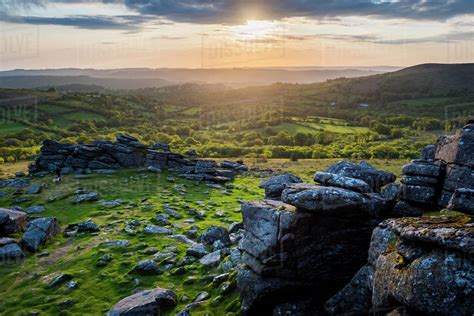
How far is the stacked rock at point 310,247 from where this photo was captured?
48.9 feet

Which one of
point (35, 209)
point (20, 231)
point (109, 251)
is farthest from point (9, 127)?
point (109, 251)

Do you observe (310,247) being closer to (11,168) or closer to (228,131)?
(11,168)

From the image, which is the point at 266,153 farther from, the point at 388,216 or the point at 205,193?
the point at 388,216

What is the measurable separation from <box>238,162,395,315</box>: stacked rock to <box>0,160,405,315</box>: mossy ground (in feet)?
7.19

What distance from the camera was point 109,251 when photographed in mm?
23781

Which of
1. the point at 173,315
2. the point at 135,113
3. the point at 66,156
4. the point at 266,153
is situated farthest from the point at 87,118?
the point at 173,315

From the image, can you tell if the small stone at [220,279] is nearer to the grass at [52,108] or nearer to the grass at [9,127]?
the grass at [9,127]

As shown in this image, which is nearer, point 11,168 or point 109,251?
point 109,251

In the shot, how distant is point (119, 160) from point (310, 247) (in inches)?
1501

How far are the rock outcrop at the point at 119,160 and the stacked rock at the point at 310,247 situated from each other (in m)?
30.0

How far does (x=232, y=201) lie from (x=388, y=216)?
70.5 ft

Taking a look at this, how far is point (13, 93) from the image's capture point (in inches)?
7603

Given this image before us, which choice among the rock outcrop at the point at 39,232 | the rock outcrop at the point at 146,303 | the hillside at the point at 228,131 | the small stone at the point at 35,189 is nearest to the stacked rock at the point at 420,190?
the rock outcrop at the point at 146,303

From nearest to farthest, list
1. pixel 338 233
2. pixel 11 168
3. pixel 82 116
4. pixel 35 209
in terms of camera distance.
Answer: pixel 338 233, pixel 35 209, pixel 11 168, pixel 82 116
